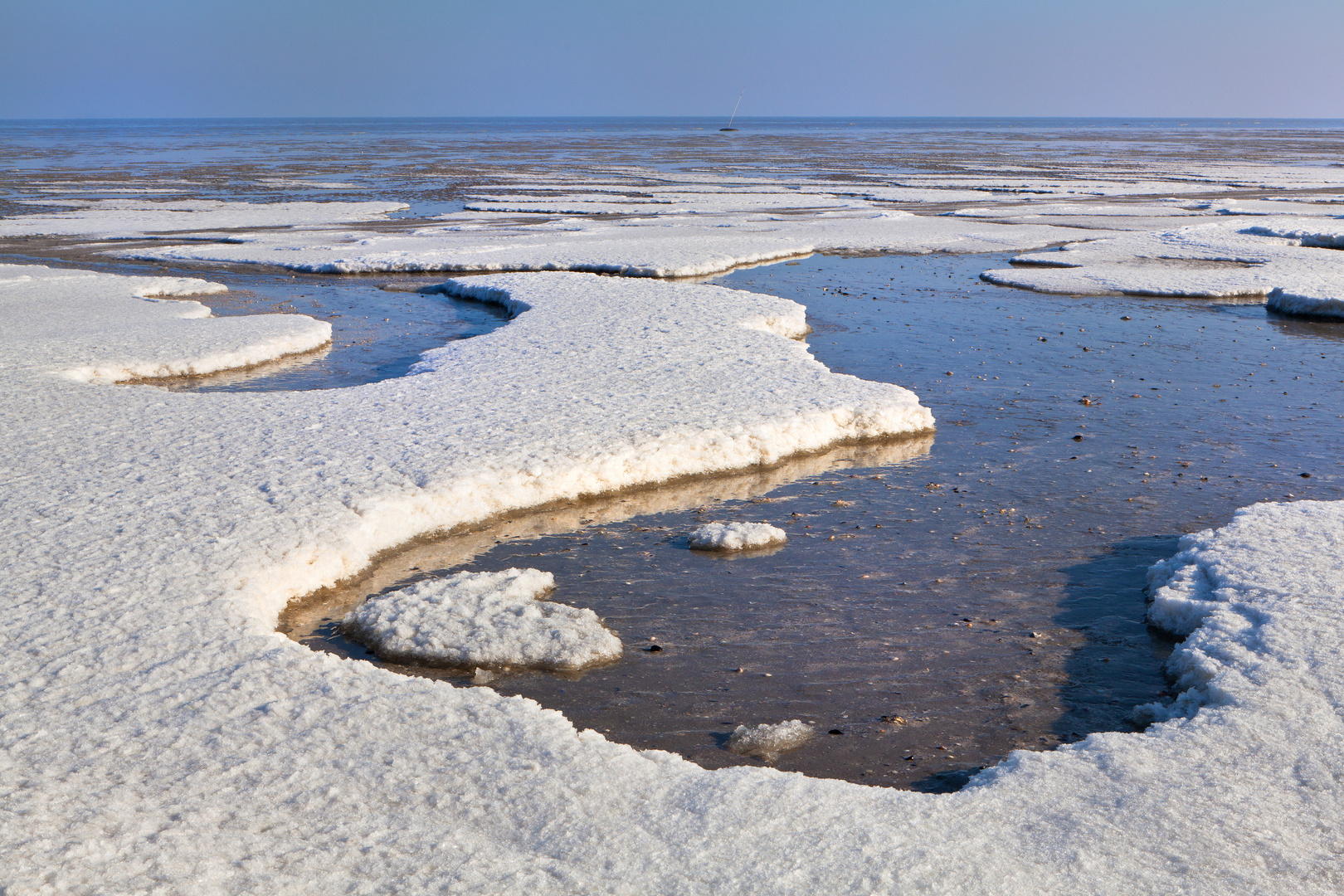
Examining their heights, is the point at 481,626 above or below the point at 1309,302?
below

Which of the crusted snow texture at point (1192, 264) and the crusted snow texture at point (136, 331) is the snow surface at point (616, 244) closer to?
the crusted snow texture at point (1192, 264)

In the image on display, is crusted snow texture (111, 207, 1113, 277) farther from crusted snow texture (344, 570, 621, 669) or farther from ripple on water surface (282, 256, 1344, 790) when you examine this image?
crusted snow texture (344, 570, 621, 669)

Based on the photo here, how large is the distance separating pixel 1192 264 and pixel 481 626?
1618cm

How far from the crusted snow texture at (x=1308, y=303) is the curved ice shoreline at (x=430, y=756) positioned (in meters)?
8.99

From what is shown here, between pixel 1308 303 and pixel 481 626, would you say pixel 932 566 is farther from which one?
pixel 1308 303

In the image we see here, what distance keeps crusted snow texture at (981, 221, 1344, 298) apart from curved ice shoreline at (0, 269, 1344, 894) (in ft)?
32.9

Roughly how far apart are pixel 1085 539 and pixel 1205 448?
251 cm

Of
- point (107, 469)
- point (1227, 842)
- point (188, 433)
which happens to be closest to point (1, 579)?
point (107, 469)

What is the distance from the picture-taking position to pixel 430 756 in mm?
3914

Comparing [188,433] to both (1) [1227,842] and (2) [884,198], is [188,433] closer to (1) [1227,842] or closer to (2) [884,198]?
(1) [1227,842]

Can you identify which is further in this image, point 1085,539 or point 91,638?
point 1085,539

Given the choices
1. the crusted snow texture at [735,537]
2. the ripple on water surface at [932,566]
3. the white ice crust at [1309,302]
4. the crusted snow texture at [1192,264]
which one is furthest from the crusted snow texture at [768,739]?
the crusted snow texture at [1192,264]

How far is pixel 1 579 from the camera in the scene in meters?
5.20

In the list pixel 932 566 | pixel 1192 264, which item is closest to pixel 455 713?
pixel 932 566
